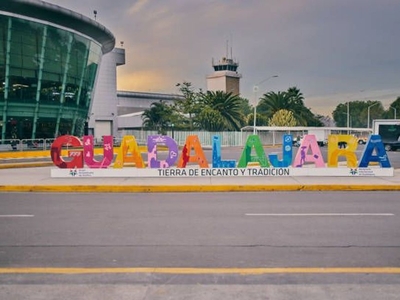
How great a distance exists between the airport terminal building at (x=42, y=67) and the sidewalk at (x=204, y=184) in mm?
30576

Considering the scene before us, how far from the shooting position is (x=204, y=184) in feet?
44.8

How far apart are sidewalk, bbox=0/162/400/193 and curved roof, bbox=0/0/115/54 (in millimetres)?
31468

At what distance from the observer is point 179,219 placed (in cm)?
877

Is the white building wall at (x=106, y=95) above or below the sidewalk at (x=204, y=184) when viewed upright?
above

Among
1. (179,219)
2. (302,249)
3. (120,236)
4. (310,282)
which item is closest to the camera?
(310,282)

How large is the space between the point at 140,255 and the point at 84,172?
34.6ft

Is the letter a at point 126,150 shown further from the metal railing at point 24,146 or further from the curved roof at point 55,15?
the curved roof at point 55,15

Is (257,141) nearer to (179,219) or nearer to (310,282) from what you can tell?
(179,219)

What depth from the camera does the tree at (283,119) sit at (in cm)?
7781

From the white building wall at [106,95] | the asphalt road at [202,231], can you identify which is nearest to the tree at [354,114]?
the white building wall at [106,95]

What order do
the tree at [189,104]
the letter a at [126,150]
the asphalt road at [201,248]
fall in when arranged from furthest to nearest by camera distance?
the tree at [189,104]
the letter a at [126,150]
the asphalt road at [201,248]

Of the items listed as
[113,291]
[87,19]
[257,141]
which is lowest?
[113,291]

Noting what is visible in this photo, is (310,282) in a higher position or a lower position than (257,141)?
lower

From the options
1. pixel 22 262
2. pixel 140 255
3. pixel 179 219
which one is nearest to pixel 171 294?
pixel 140 255
